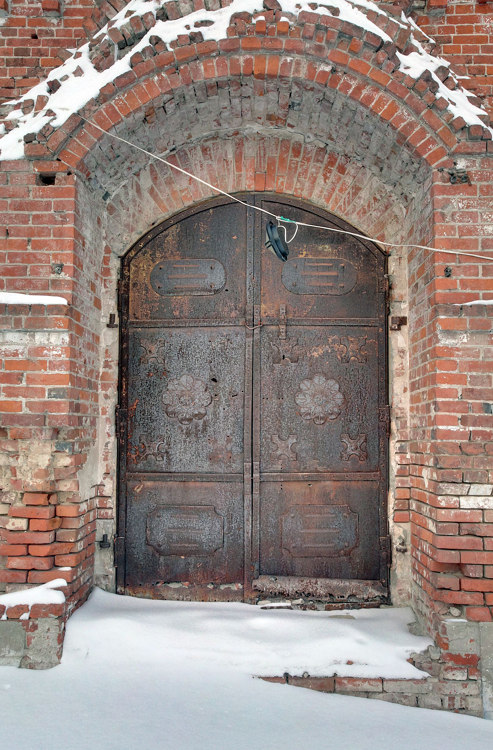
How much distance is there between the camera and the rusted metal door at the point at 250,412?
373 centimetres

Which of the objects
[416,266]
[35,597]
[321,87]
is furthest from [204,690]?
[321,87]

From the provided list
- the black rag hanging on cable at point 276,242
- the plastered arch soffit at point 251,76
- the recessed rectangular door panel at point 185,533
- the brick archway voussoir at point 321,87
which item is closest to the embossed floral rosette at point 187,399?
the recessed rectangular door panel at point 185,533

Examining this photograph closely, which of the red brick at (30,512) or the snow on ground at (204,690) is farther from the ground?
the red brick at (30,512)

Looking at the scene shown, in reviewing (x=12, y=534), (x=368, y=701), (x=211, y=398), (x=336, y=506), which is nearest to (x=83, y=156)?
(x=211, y=398)

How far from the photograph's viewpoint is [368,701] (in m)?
2.96

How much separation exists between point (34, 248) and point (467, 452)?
2.79 meters

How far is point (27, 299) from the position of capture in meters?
3.19

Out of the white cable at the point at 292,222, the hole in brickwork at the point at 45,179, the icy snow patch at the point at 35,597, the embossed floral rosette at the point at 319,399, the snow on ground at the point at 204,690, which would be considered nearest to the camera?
the snow on ground at the point at 204,690

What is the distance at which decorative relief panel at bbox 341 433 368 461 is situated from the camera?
12.4ft

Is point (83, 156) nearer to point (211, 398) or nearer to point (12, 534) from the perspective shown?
point (211, 398)

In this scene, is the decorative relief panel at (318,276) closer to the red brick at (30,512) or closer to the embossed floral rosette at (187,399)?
the embossed floral rosette at (187,399)

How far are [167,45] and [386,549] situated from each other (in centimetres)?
344

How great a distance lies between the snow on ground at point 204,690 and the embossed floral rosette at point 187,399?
1.25m

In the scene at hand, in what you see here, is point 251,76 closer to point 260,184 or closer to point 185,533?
point 260,184
